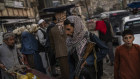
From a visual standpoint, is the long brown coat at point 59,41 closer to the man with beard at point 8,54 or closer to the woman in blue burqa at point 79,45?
the man with beard at point 8,54

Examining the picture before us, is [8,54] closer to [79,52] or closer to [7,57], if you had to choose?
[7,57]

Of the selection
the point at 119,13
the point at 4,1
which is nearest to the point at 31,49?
the point at 4,1

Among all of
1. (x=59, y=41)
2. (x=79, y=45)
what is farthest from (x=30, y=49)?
(x=79, y=45)

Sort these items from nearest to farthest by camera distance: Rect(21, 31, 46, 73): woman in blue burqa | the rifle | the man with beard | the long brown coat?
the rifle → the man with beard → the long brown coat → Rect(21, 31, 46, 73): woman in blue burqa

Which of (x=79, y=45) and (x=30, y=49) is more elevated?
(x=79, y=45)

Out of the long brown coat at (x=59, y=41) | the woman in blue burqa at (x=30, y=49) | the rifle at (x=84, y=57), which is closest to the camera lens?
the rifle at (x=84, y=57)

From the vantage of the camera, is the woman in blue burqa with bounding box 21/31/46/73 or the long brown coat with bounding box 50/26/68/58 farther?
the woman in blue burqa with bounding box 21/31/46/73

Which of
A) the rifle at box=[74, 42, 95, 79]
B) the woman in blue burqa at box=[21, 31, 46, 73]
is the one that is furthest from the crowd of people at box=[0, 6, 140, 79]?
the woman in blue burqa at box=[21, 31, 46, 73]

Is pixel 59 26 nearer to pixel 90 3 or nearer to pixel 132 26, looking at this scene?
pixel 132 26

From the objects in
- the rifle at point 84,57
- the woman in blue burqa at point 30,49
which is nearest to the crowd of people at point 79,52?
the rifle at point 84,57

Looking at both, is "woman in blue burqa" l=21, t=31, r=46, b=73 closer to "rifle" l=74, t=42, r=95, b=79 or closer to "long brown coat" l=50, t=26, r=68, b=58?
"long brown coat" l=50, t=26, r=68, b=58

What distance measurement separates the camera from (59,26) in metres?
4.54

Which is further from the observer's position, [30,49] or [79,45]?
[30,49]

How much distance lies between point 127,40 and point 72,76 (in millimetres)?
1079
